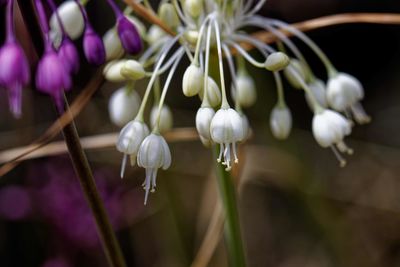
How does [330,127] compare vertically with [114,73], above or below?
below

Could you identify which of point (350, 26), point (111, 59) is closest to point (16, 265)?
point (111, 59)

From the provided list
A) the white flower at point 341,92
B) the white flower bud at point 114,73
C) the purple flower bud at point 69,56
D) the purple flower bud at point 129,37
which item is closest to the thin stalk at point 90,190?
the purple flower bud at point 69,56

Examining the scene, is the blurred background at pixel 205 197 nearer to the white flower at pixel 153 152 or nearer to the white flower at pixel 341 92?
the white flower at pixel 341 92

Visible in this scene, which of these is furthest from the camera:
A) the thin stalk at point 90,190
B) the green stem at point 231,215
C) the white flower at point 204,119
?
the green stem at point 231,215

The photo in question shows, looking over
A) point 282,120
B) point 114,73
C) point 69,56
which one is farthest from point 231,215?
point 69,56

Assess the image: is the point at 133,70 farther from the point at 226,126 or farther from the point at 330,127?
the point at 330,127

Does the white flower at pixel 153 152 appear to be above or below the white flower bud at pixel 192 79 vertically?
below

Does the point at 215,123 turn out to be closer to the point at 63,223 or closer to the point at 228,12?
the point at 228,12
